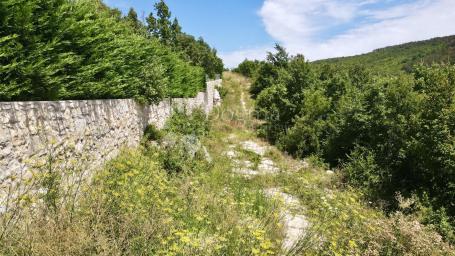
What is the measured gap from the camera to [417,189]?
9.16 meters

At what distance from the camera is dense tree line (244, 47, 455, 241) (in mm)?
8492

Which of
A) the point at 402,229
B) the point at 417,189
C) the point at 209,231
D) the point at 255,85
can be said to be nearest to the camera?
the point at 209,231

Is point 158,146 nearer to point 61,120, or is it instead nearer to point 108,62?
point 108,62

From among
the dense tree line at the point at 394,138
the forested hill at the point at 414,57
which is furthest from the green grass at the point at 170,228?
the forested hill at the point at 414,57

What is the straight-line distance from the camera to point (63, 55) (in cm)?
603

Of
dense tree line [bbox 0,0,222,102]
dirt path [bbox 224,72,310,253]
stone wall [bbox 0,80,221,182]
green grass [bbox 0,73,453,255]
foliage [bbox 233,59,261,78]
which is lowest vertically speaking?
dirt path [bbox 224,72,310,253]

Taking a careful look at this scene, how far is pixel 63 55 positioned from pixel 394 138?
9272 millimetres

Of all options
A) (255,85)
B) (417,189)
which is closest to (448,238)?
(417,189)

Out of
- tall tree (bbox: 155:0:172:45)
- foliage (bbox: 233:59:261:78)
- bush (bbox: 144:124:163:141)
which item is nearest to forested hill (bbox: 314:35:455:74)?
foliage (bbox: 233:59:261:78)

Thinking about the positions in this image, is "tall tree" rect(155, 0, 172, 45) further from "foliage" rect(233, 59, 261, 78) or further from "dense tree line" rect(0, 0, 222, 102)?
"foliage" rect(233, 59, 261, 78)

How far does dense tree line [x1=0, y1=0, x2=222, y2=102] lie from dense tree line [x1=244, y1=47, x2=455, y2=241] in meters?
7.18

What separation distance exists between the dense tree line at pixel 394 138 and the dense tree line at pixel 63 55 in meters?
7.18

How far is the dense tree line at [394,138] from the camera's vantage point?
27.9 feet

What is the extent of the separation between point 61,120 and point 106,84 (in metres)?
2.61
